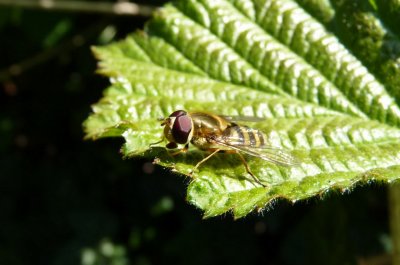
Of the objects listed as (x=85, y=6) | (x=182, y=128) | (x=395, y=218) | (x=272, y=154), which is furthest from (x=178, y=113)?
(x=85, y=6)

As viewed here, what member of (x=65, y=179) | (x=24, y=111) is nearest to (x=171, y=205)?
(x=65, y=179)

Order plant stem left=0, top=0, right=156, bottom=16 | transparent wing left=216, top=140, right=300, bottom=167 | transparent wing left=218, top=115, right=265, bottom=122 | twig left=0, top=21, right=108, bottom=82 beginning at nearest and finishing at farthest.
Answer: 1. transparent wing left=216, top=140, right=300, bottom=167
2. transparent wing left=218, top=115, right=265, bottom=122
3. plant stem left=0, top=0, right=156, bottom=16
4. twig left=0, top=21, right=108, bottom=82

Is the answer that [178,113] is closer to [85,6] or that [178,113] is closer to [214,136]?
[214,136]

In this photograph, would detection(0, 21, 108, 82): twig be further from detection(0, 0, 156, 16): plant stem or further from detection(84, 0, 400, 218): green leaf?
detection(84, 0, 400, 218): green leaf

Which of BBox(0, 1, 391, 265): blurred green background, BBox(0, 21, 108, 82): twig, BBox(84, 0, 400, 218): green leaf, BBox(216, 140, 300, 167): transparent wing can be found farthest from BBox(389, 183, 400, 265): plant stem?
BBox(0, 21, 108, 82): twig

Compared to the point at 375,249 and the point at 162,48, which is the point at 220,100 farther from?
the point at 375,249

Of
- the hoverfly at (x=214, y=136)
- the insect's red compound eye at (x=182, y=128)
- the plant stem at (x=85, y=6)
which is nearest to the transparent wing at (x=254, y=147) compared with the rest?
the hoverfly at (x=214, y=136)

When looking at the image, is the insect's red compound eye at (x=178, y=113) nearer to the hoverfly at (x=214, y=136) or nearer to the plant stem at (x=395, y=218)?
the hoverfly at (x=214, y=136)
